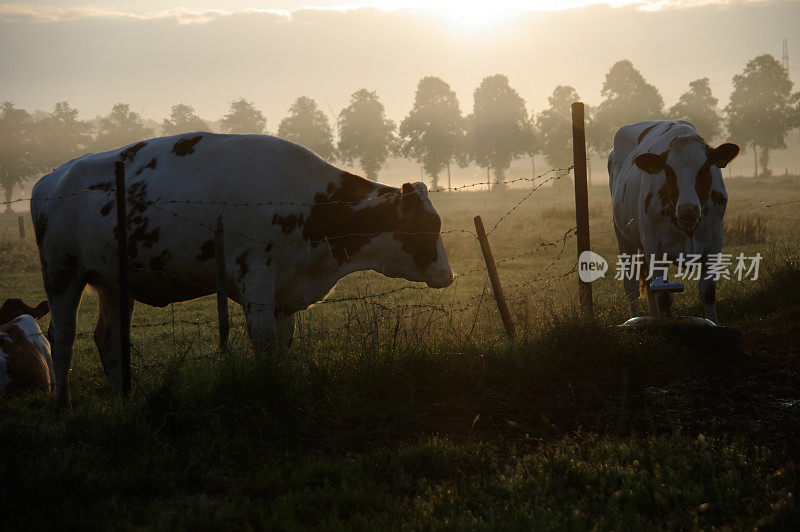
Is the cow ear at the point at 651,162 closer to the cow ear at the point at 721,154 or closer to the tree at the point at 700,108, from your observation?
the cow ear at the point at 721,154

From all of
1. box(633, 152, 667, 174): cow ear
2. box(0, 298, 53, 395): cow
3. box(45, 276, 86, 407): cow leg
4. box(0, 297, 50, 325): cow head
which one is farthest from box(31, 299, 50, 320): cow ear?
box(633, 152, 667, 174): cow ear

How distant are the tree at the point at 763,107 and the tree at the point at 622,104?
27.5ft

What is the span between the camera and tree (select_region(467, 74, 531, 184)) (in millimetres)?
79188

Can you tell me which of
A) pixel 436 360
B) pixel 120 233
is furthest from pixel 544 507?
pixel 120 233

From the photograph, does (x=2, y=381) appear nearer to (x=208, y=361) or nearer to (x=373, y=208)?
(x=208, y=361)

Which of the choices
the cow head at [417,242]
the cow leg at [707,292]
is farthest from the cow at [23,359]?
the cow leg at [707,292]

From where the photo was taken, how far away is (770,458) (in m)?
4.54

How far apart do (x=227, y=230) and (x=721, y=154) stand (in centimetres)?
548

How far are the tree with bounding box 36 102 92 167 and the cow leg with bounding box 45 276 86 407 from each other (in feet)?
237

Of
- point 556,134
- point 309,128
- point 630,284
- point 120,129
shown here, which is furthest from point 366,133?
point 630,284

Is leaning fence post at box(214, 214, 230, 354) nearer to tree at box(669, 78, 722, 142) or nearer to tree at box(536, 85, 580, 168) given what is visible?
tree at box(536, 85, 580, 168)

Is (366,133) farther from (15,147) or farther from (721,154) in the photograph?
(721,154)

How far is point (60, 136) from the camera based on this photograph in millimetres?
74500

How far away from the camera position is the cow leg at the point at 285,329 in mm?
6753
